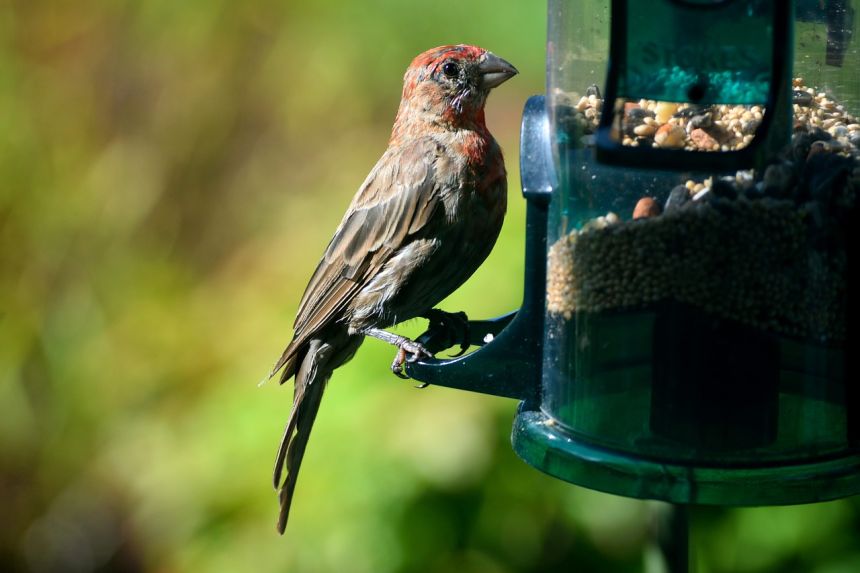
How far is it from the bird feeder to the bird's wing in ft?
3.27

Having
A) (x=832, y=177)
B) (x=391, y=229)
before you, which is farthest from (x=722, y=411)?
(x=391, y=229)

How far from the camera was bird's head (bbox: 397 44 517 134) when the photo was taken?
469 centimetres

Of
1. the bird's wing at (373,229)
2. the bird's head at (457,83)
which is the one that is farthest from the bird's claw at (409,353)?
the bird's head at (457,83)

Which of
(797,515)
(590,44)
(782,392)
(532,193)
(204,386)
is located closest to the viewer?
(782,392)

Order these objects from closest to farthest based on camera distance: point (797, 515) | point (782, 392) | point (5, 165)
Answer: point (782, 392) < point (797, 515) < point (5, 165)

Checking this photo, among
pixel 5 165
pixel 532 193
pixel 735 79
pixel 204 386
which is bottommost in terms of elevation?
pixel 204 386

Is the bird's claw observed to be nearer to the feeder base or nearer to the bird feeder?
the bird feeder

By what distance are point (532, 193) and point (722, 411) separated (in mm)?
900

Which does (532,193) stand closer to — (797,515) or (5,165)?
(797,515)

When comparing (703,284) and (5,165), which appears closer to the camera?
(703,284)

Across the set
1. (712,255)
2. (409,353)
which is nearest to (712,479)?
(712,255)

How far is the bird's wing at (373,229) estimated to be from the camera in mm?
4461

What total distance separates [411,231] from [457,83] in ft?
2.12

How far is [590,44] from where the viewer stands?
3459mm
